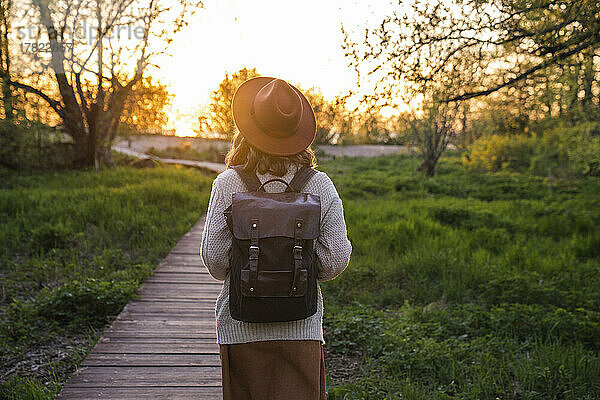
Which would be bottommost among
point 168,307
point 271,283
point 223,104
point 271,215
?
point 168,307

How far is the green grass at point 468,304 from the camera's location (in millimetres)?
3775

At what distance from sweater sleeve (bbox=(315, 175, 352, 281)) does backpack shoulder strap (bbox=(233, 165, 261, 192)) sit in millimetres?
275

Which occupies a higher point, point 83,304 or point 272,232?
point 272,232

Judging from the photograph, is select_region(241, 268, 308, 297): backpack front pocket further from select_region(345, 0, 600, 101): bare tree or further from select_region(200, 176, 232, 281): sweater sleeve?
select_region(345, 0, 600, 101): bare tree

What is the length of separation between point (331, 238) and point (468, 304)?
3865mm

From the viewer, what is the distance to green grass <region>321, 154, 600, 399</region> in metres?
3.78

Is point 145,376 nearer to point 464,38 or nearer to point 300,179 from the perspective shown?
point 300,179

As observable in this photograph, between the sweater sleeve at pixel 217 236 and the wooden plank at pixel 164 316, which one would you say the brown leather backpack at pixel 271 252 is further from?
the wooden plank at pixel 164 316

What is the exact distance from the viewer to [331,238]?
2.13 meters

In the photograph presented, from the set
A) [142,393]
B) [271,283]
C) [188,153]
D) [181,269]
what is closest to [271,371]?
[271,283]

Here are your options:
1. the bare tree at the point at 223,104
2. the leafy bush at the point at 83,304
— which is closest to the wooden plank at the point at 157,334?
the leafy bush at the point at 83,304

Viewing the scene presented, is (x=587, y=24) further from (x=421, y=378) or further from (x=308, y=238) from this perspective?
(x=308, y=238)

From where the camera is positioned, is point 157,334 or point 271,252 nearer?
point 271,252

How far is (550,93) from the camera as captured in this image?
25.4 feet
